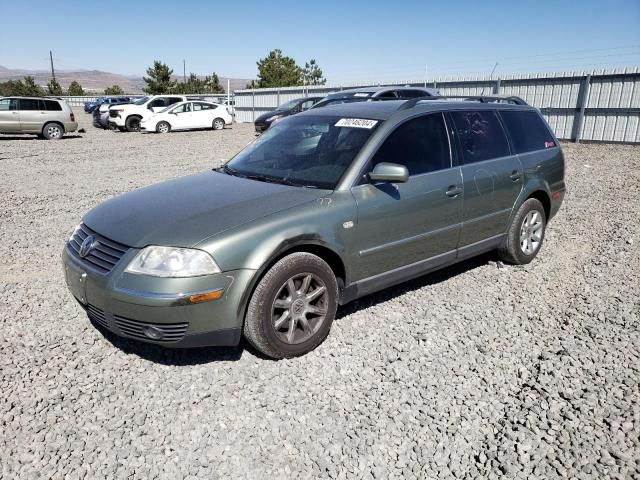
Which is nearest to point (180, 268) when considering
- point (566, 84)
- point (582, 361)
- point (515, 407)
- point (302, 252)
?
point (302, 252)

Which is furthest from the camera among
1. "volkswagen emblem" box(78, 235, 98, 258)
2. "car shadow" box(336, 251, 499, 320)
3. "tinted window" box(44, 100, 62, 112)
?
"tinted window" box(44, 100, 62, 112)

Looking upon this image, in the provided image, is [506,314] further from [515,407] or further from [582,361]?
[515,407]

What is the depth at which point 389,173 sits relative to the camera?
343cm

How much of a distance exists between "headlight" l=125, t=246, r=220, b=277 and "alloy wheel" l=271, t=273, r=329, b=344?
53 centimetres

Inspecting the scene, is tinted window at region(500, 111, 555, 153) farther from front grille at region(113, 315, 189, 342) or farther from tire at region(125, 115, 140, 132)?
tire at region(125, 115, 140, 132)

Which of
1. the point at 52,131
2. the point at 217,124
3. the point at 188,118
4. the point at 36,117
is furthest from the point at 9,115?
the point at 217,124

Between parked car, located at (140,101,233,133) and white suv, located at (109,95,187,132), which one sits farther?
white suv, located at (109,95,187,132)

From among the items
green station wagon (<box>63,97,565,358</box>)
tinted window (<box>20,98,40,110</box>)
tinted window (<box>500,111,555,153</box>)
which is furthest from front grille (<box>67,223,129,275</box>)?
tinted window (<box>20,98,40,110</box>)

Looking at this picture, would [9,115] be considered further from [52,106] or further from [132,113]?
[132,113]

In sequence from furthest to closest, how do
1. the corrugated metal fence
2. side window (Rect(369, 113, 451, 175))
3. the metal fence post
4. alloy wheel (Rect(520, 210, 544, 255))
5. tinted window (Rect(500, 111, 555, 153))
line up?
the metal fence post → the corrugated metal fence → alloy wheel (Rect(520, 210, 544, 255)) → tinted window (Rect(500, 111, 555, 153)) → side window (Rect(369, 113, 451, 175))

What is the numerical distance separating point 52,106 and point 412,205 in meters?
19.3

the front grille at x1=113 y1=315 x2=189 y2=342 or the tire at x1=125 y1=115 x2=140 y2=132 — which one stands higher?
the tire at x1=125 y1=115 x2=140 y2=132

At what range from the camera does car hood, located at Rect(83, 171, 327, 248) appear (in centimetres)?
299

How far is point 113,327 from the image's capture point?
303 cm
